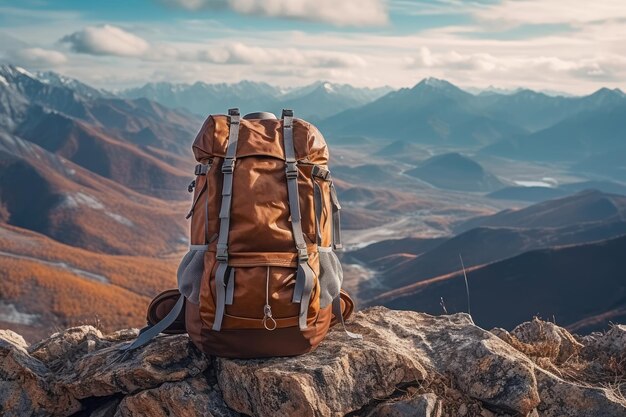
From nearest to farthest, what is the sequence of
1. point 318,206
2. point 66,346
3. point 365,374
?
point 365,374 < point 318,206 < point 66,346

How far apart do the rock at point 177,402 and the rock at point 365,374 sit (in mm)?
144

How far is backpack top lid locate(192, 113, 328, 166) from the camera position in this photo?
5.41 metres

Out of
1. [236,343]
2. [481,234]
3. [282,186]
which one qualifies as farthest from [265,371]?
[481,234]

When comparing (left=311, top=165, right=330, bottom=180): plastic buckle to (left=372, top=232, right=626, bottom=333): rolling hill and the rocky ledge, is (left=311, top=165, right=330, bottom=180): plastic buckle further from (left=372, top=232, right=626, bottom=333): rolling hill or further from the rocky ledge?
(left=372, top=232, right=626, bottom=333): rolling hill

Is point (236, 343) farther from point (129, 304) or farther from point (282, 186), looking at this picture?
point (129, 304)

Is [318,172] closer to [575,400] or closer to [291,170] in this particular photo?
[291,170]

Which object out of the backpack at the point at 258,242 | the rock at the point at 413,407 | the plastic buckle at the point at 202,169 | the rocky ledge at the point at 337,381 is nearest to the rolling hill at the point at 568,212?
the rocky ledge at the point at 337,381

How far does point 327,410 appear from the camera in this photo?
193 inches

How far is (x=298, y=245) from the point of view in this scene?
207 inches

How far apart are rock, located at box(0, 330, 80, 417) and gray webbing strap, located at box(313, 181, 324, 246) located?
10.5 feet

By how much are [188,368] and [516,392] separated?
3288mm

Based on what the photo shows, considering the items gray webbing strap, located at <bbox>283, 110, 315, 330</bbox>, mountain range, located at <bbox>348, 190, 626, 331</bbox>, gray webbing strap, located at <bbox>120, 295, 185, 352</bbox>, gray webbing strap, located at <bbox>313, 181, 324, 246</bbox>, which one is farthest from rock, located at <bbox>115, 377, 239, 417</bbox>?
mountain range, located at <bbox>348, 190, 626, 331</bbox>

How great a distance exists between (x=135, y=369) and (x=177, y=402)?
596 mm

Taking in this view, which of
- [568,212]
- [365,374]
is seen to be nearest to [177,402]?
[365,374]
